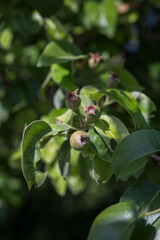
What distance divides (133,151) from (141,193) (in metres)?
0.15

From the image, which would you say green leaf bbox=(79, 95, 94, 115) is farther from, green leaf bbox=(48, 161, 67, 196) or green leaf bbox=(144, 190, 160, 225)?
green leaf bbox=(48, 161, 67, 196)

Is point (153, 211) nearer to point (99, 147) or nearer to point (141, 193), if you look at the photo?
point (141, 193)

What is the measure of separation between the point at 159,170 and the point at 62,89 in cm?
66

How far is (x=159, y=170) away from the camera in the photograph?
Result: 159cm

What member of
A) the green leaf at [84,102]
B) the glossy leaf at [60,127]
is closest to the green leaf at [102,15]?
the green leaf at [84,102]

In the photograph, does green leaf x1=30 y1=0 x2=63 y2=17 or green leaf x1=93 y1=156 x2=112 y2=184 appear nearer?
green leaf x1=93 y1=156 x2=112 y2=184

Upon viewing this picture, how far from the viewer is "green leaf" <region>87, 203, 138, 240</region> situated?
28.0 inches

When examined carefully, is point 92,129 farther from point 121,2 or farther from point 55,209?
point 55,209

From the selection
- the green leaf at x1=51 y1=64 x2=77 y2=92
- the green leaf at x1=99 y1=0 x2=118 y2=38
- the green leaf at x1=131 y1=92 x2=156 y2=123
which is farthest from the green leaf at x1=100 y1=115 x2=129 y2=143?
the green leaf at x1=99 y1=0 x2=118 y2=38

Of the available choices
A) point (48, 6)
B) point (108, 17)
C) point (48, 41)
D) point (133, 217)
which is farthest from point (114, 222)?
point (108, 17)

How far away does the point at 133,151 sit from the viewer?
788 millimetres

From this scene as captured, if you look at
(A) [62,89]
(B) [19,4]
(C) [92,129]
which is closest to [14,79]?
(B) [19,4]

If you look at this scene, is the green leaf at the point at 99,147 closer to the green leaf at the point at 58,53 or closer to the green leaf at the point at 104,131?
the green leaf at the point at 104,131

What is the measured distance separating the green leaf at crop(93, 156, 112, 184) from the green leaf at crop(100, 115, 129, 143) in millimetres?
68
